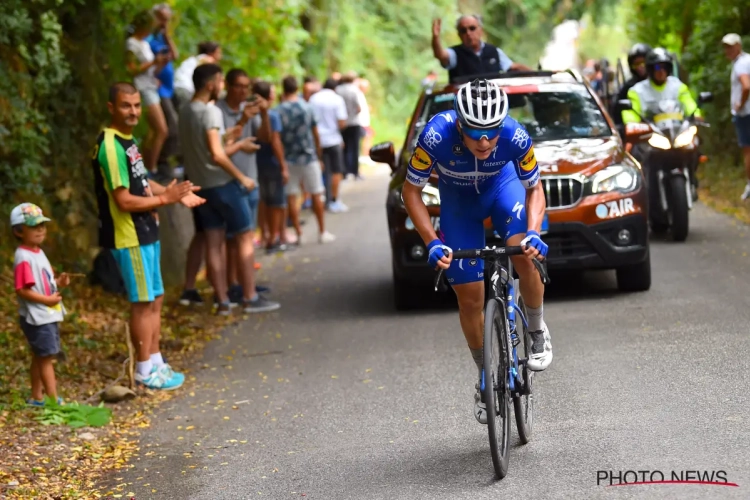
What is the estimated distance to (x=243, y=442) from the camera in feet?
25.5

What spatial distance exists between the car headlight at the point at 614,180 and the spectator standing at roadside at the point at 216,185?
321cm

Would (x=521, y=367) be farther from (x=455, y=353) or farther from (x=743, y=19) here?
(x=743, y=19)

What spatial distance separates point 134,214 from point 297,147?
796cm

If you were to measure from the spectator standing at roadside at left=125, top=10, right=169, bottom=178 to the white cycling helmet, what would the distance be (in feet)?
29.2

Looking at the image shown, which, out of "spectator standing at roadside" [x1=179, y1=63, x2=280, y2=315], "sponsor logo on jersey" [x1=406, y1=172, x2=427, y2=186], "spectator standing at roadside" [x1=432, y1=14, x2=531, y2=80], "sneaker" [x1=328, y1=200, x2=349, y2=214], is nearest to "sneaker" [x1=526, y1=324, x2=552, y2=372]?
"sponsor logo on jersey" [x1=406, y1=172, x2=427, y2=186]

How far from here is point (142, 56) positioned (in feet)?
48.4

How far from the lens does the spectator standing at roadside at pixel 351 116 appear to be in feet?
78.2

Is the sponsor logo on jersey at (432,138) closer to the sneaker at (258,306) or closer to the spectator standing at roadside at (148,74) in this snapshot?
the sneaker at (258,306)

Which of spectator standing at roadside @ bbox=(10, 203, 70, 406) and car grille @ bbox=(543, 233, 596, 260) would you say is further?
car grille @ bbox=(543, 233, 596, 260)

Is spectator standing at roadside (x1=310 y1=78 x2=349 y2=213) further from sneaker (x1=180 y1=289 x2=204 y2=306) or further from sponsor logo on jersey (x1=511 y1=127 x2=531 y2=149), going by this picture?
sponsor logo on jersey (x1=511 y1=127 x2=531 y2=149)

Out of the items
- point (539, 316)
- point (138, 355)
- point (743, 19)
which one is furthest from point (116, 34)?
point (743, 19)

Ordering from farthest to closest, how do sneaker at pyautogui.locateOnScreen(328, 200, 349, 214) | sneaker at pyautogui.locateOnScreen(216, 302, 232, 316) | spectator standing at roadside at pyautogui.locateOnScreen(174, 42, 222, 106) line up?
sneaker at pyautogui.locateOnScreen(328, 200, 349, 214) → spectator standing at roadside at pyautogui.locateOnScreen(174, 42, 222, 106) → sneaker at pyautogui.locateOnScreen(216, 302, 232, 316)

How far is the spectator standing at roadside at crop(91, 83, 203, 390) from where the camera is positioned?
911 centimetres

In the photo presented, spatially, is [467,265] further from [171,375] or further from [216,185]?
[216,185]
